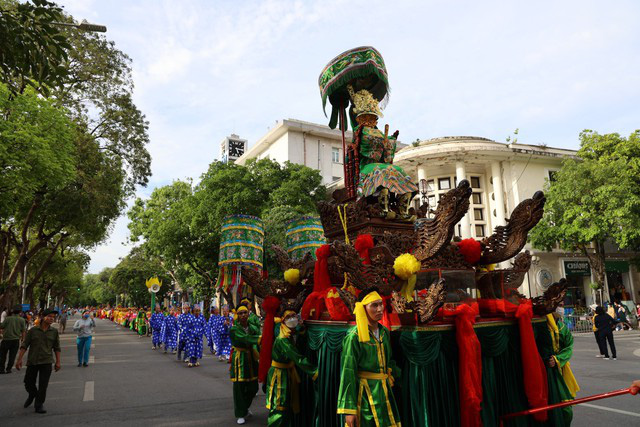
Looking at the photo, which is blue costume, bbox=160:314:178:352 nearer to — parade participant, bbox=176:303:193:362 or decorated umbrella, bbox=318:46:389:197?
parade participant, bbox=176:303:193:362

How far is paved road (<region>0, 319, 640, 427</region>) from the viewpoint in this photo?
21.2 feet

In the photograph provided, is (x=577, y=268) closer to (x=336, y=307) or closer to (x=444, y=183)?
(x=444, y=183)

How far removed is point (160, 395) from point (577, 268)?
28052mm

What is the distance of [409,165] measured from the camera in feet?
95.0

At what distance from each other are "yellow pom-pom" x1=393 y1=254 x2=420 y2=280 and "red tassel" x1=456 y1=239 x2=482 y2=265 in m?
1.36

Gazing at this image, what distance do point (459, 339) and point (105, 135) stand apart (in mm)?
20977

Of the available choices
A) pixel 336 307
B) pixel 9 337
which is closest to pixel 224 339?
pixel 9 337

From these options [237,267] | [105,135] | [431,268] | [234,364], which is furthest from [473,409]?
[105,135]

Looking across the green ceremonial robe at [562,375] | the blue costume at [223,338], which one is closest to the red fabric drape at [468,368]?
the green ceremonial robe at [562,375]

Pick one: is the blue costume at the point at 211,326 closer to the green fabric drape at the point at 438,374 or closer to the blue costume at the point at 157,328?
the blue costume at the point at 157,328

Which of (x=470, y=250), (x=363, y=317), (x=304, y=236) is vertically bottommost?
(x=363, y=317)

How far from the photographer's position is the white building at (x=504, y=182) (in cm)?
2781

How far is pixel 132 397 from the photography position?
323 inches

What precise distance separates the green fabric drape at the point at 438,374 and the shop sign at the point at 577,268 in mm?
26518
